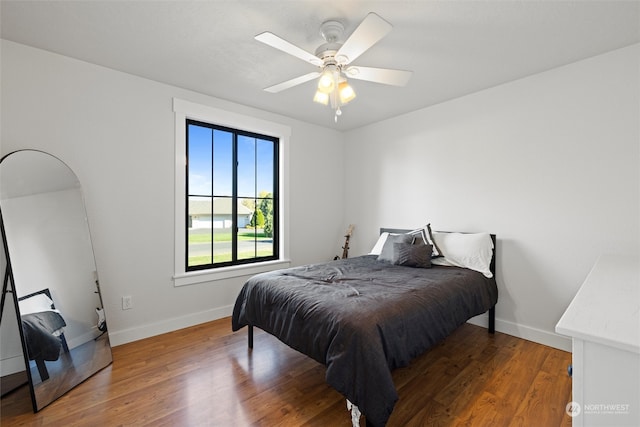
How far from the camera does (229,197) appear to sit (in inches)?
136

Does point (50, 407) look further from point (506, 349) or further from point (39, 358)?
point (506, 349)

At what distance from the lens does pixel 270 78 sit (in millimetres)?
2693

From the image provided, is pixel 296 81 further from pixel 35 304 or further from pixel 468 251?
pixel 35 304

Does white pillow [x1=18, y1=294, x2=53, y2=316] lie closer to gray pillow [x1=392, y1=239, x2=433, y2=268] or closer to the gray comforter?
the gray comforter

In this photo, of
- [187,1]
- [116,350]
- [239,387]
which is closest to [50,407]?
[116,350]

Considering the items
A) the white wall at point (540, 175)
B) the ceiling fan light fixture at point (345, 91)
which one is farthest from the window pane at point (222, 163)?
the white wall at point (540, 175)

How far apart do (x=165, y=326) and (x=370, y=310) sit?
2.28m

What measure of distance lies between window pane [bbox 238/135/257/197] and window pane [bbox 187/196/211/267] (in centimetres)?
47

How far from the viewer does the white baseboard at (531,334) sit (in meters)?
2.49

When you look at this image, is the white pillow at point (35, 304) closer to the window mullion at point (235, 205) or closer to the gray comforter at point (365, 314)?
the gray comforter at point (365, 314)

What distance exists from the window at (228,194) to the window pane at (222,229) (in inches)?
0.4

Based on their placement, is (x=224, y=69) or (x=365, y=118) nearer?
(x=224, y=69)

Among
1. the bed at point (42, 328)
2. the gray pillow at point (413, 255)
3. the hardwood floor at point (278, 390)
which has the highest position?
the gray pillow at point (413, 255)

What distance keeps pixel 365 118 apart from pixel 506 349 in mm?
3019
